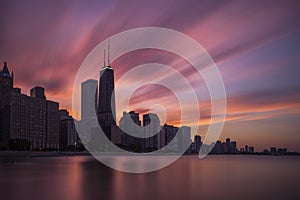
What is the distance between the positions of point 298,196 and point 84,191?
26.7m

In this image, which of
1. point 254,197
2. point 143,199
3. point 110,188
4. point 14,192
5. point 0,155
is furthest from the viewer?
point 0,155

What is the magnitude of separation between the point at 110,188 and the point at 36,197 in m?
10.3

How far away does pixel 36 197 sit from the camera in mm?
35219

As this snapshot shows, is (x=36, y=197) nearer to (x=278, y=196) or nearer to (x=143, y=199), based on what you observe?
(x=143, y=199)

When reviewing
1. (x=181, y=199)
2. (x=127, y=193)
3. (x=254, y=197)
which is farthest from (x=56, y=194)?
(x=254, y=197)

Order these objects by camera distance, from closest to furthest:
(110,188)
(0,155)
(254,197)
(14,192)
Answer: (254,197) → (14,192) → (110,188) → (0,155)

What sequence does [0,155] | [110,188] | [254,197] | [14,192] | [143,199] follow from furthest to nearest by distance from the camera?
1. [0,155]
2. [110,188]
3. [14,192]
4. [254,197]
5. [143,199]

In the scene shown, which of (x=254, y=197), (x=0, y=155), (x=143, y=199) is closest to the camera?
(x=143, y=199)

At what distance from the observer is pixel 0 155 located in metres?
173

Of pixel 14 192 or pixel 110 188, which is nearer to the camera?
pixel 14 192

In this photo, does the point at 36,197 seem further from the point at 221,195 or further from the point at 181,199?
the point at 221,195

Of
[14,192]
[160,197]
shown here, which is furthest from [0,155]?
[160,197]

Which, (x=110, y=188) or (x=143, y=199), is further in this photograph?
(x=110, y=188)

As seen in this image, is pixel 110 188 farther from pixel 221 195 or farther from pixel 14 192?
pixel 221 195
